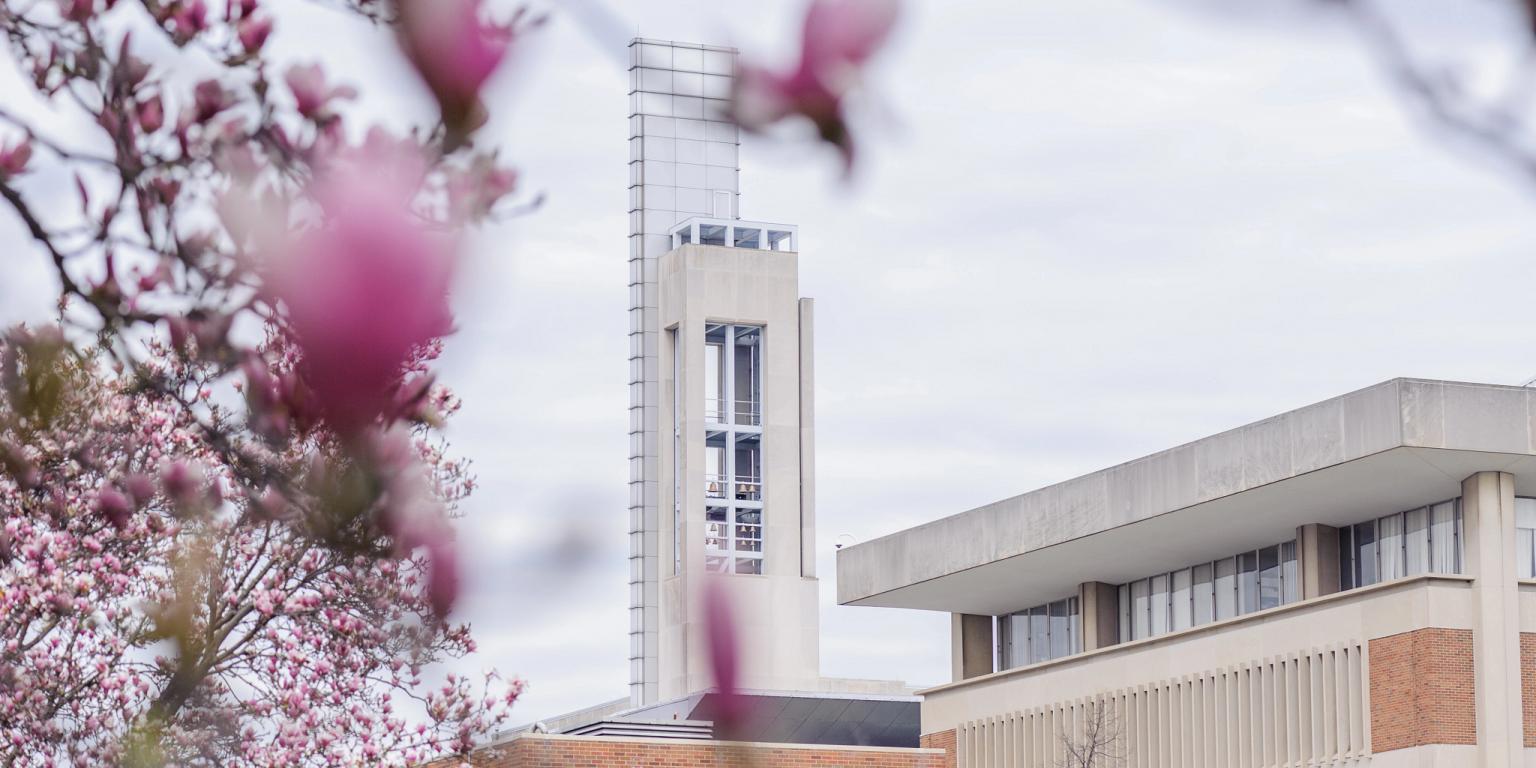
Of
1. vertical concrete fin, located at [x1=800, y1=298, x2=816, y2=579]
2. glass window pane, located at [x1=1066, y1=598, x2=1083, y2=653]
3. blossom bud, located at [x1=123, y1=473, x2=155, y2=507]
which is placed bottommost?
blossom bud, located at [x1=123, y1=473, x2=155, y2=507]

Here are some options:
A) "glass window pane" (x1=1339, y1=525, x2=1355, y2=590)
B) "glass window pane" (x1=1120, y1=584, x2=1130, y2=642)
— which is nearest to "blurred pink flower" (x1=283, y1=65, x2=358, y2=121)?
"glass window pane" (x1=1339, y1=525, x2=1355, y2=590)

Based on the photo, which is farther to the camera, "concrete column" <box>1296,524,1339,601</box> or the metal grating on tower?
the metal grating on tower

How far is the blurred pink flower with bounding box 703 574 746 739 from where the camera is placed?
163 centimetres

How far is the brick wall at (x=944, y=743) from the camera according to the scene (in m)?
36.5

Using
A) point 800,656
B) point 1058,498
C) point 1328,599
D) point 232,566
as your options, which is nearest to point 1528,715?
point 1328,599

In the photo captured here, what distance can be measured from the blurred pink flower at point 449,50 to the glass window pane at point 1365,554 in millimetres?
29132

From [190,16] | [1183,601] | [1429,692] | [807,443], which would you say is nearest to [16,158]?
[190,16]

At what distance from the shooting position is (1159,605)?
33844 millimetres

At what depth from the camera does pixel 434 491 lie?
2707 mm

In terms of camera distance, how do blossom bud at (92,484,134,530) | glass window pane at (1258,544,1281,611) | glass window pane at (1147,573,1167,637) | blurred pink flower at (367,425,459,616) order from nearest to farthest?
blurred pink flower at (367,425,459,616), blossom bud at (92,484,134,530), glass window pane at (1258,544,1281,611), glass window pane at (1147,573,1167,637)

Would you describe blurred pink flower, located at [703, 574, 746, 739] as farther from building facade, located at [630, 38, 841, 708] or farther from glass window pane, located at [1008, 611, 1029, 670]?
building facade, located at [630, 38, 841, 708]

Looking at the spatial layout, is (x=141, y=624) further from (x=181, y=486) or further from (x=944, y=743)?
(x=944, y=743)

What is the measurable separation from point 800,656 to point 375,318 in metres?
59.0

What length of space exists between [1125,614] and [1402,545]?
7039 millimetres
